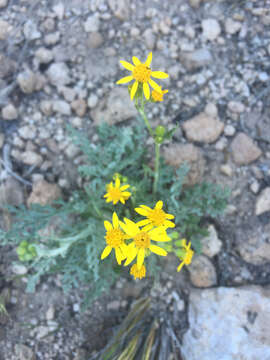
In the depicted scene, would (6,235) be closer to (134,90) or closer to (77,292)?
(77,292)

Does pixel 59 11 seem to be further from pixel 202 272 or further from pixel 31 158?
pixel 202 272

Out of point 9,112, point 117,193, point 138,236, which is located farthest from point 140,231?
point 9,112

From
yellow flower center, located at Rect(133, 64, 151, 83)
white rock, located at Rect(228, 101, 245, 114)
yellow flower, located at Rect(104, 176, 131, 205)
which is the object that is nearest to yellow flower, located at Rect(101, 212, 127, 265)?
yellow flower, located at Rect(104, 176, 131, 205)

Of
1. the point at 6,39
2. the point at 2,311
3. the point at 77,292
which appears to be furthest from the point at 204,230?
the point at 6,39

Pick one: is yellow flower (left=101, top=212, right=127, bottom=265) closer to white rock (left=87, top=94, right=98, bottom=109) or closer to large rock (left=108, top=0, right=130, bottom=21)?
white rock (left=87, top=94, right=98, bottom=109)

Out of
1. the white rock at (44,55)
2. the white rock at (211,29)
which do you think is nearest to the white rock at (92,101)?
the white rock at (44,55)

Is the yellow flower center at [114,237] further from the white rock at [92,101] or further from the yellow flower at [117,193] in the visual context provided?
the white rock at [92,101]
